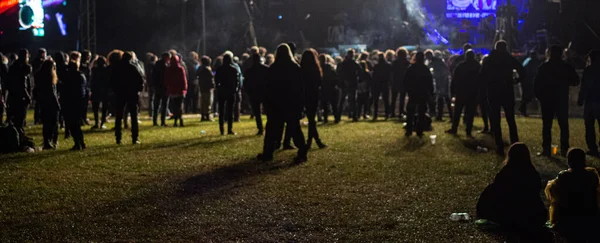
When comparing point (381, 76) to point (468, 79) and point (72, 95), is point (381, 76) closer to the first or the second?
point (468, 79)

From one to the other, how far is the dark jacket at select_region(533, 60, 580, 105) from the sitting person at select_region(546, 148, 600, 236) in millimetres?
6342

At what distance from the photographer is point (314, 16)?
3819 cm

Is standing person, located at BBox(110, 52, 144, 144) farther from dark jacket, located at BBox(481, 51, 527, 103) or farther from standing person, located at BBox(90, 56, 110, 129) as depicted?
dark jacket, located at BBox(481, 51, 527, 103)

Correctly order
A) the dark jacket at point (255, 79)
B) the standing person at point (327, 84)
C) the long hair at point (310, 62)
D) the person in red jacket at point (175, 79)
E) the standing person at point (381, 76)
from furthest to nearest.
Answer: the standing person at point (381, 76) < the standing person at point (327, 84) < the person in red jacket at point (175, 79) < the dark jacket at point (255, 79) < the long hair at point (310, 62)

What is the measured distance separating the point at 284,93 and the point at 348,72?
8.88m

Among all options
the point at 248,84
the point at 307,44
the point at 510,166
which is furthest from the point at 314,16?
the point at 510,166

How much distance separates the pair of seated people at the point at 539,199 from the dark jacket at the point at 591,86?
21.2 ft

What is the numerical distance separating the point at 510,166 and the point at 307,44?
30.0 meters

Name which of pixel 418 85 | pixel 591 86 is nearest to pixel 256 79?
pixel 418 85

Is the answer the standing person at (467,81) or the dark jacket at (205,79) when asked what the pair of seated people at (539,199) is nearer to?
the standing person at (467,81)

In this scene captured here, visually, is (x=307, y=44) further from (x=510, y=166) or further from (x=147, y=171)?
(x=510, y=166)

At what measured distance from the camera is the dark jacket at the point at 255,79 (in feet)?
52.0

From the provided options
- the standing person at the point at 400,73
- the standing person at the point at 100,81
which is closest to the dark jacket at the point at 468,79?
the standing person at the point at 400,73

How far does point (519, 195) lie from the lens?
702 centimetres
